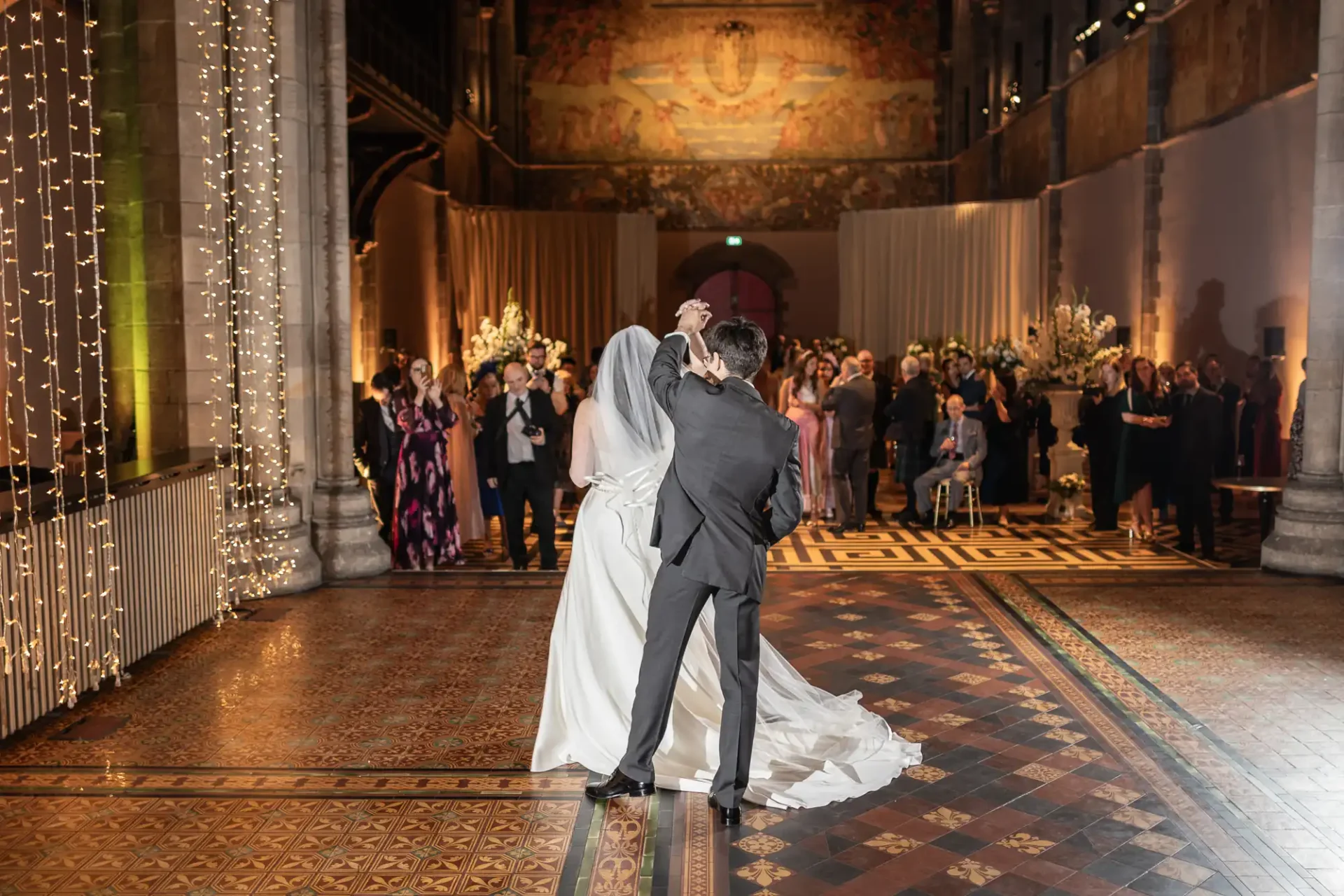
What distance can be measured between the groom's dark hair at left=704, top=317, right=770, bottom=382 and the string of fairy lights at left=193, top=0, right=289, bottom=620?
4.64 meters

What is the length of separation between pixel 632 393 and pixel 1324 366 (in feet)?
20.0

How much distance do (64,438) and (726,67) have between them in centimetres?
1603

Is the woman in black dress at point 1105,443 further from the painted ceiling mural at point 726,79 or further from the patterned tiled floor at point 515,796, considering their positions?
the painted ceiling mural at point 726,79

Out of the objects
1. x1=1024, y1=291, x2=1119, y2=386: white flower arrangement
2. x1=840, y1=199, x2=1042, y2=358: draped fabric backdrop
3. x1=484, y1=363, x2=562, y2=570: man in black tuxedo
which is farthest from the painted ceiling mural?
x1=484, y1=363, x2=562, y2=570: man in black tuxedo

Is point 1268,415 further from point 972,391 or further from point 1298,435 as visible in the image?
point 972,391

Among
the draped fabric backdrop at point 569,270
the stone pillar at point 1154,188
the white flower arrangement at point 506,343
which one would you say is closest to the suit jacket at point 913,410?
the white flower arrangement at point 506,343

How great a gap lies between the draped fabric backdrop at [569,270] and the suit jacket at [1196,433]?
11.0 m

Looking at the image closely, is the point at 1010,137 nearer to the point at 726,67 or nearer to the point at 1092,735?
the point at 726,67

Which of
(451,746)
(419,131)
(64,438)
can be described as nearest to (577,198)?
(419,131)

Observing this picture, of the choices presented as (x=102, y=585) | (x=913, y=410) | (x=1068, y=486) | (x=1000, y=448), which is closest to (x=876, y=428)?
(x=1000, y=448)

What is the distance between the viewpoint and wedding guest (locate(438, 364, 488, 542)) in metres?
9.73

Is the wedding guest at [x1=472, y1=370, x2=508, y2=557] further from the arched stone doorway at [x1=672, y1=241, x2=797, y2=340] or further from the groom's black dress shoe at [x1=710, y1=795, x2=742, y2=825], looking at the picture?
the arched stone doorway at [x1=672, y1=241, x2=797, y2=340]

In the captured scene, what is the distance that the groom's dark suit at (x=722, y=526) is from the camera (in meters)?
4.11

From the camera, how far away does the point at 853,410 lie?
10.5 meters
